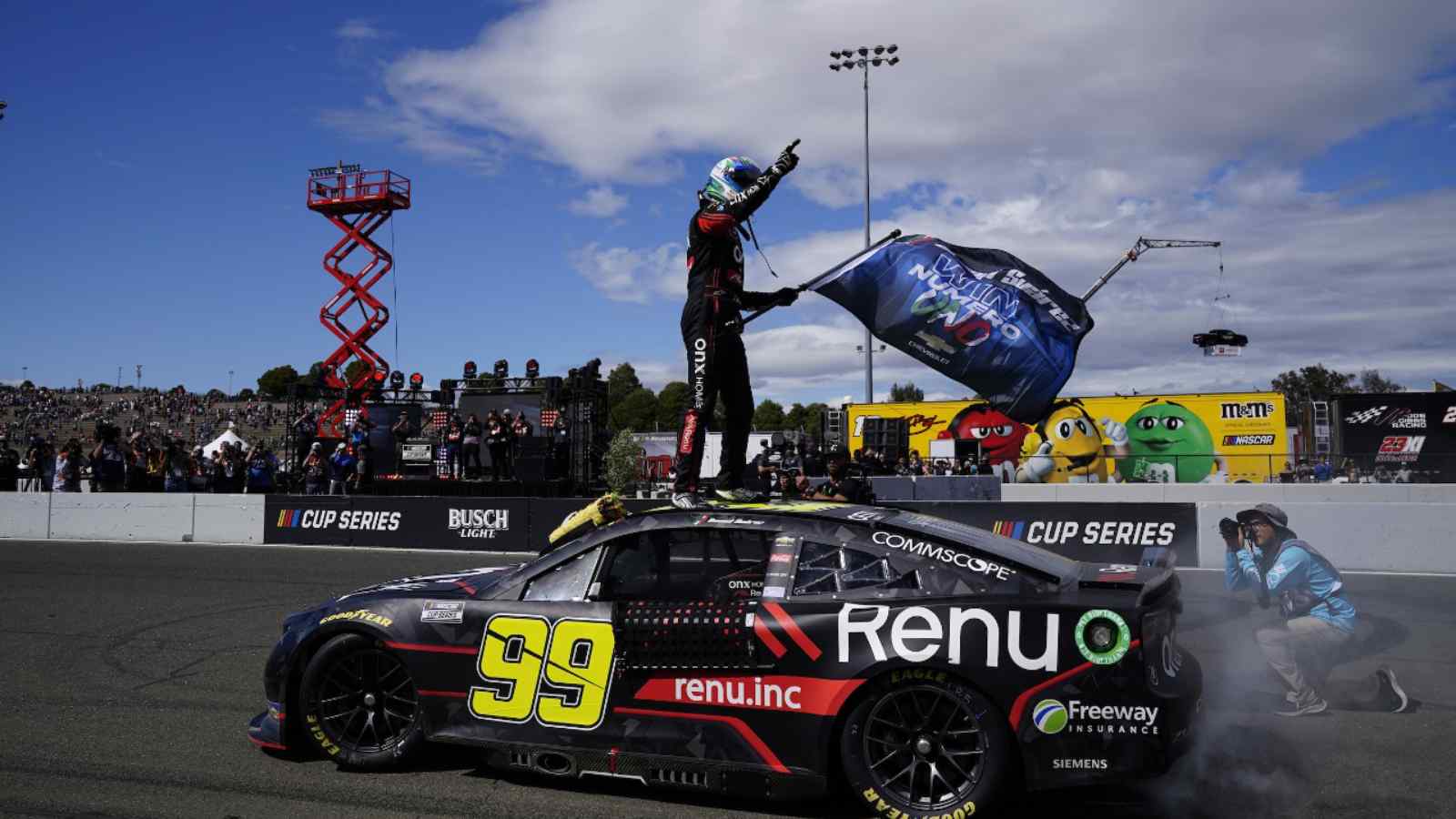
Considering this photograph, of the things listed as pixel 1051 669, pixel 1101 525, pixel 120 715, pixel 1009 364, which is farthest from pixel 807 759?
pixel 1101 525

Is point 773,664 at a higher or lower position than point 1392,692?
higher

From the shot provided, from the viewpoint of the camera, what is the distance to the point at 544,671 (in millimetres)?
4379

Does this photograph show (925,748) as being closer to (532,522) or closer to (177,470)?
(532,522)

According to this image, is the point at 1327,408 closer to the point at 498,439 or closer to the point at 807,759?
the point at 498,439

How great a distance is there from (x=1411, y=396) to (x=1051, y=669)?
3295 cm

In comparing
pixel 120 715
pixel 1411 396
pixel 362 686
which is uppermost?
pixel 1411 396

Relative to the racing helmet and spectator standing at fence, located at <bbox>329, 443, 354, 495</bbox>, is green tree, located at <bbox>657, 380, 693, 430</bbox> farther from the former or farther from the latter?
the racing helmet

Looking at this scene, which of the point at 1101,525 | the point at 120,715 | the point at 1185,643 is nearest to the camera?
the point at 120,715

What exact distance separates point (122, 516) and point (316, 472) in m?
3.32

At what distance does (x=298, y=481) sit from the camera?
72.3ft

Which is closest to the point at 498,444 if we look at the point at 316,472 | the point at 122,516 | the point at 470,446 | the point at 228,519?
the point at 470,446

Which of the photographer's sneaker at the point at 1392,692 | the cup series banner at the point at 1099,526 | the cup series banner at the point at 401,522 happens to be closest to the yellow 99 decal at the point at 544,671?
the photographer's sneaker at the point at 1392,692

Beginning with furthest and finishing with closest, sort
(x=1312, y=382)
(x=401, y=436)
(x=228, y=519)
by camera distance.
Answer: (x=1312, y=382), (x=401, y=436), (x=228, y=519)

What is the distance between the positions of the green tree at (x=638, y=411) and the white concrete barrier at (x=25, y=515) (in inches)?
2959
